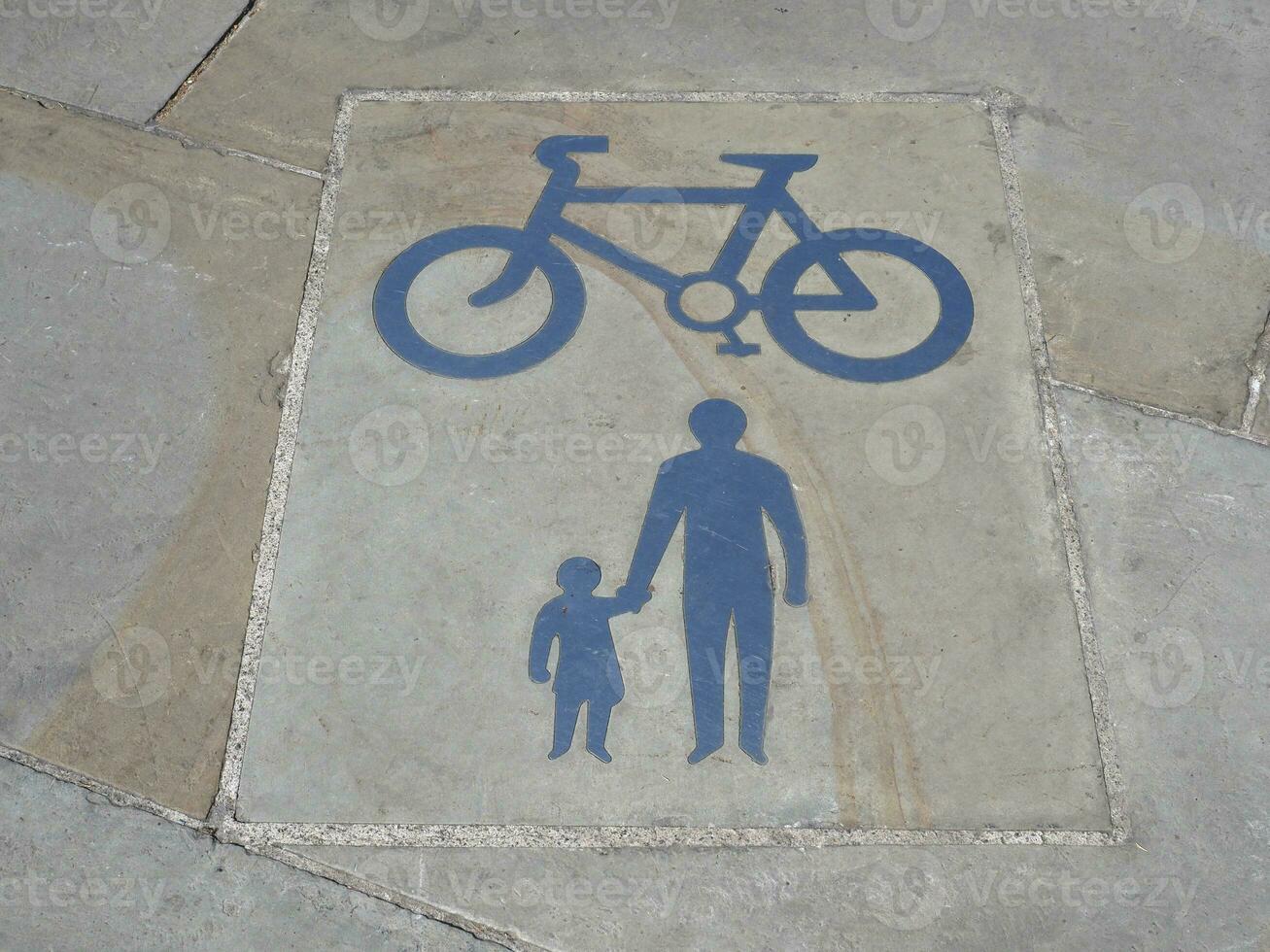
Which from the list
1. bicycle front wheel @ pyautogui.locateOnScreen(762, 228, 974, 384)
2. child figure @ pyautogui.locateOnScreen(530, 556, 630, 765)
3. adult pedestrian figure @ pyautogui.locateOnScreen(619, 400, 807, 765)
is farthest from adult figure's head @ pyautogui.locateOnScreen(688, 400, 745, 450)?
child figure @ pyautogui.locateOnScreen(530, 556, 630, 765)

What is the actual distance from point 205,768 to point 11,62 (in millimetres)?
4504

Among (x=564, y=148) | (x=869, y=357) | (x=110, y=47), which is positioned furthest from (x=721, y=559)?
(x=110, y=47)

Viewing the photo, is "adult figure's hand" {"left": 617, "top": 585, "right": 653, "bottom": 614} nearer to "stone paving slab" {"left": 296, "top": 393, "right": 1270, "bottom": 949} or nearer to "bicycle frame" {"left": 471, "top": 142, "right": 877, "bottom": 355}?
"stone paving slab" {"left": 296, "top": 393, "right": 1270, "bottom": 949}

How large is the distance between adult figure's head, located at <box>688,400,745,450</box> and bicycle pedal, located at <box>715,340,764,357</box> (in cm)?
30

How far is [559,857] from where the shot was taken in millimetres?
4074

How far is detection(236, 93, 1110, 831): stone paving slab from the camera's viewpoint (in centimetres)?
420

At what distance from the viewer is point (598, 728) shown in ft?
14.0

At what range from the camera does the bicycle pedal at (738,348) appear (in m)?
5.21

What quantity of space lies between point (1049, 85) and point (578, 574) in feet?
13.5

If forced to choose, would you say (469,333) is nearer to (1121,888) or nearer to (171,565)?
(171,565)

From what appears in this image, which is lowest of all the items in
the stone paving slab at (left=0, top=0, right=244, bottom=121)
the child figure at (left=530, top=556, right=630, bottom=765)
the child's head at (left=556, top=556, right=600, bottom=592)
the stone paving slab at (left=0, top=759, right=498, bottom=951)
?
the stone paving slab at (left=0, top=759, right=498, bottom=951)

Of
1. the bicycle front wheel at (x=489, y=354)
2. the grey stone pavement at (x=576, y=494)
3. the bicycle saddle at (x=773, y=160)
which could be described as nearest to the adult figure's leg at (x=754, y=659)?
the grey stone pavement at (x=576, y=494)

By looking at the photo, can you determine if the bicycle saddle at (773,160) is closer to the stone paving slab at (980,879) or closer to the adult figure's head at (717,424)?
the adult figure's head at (717,424)

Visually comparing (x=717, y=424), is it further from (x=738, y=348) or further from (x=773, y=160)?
(x=773, y=160)
